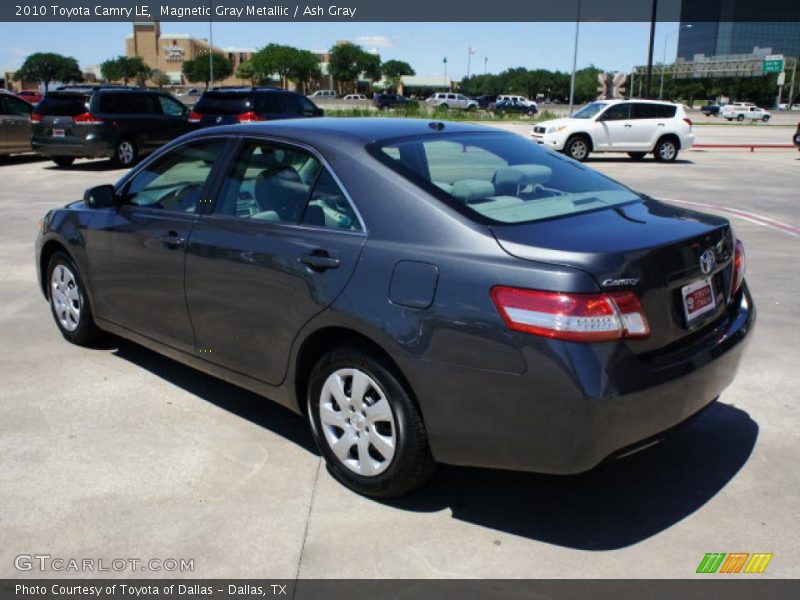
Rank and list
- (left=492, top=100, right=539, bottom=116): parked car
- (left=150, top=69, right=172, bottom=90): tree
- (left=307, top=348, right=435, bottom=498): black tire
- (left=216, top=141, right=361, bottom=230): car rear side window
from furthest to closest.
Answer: (left=150, top=69, right=172, bottom=90): tree < (left=492, top=100, right=539, bottom=116): parked car < (left=216, top=141, right=361, bottom=230): car rear side window < (left=307, top=348, right=435, bottom=498): black tire

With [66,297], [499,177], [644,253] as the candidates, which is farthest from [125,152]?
[644,253]

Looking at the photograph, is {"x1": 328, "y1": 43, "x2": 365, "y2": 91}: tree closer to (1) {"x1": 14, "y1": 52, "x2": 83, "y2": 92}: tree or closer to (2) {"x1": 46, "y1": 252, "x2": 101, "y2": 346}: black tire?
(1) {"x1": 14, "y1": 52, "x2": 83, "y2": 92}: tree

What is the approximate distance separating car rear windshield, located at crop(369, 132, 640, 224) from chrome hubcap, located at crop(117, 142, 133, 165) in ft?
50.6

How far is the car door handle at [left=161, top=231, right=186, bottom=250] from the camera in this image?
433 cm

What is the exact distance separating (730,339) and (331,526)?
1.92m

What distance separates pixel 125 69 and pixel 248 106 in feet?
375

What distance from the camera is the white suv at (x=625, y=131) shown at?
2153 cm

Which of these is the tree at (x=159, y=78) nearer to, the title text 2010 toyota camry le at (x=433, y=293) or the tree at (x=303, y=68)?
the tree at (x=303, y=68)

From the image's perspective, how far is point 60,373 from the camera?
5164mm

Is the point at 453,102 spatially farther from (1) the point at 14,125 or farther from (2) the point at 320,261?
(2) the point at 320,261

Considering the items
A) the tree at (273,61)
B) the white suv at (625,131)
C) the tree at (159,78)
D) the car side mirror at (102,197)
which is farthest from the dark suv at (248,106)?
the tree at (159,78)

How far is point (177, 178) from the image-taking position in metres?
4.71

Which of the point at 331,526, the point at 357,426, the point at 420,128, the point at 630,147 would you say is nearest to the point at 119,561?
the point at 331,526

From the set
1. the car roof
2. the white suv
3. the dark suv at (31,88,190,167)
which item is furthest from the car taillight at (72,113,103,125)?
the car roof
